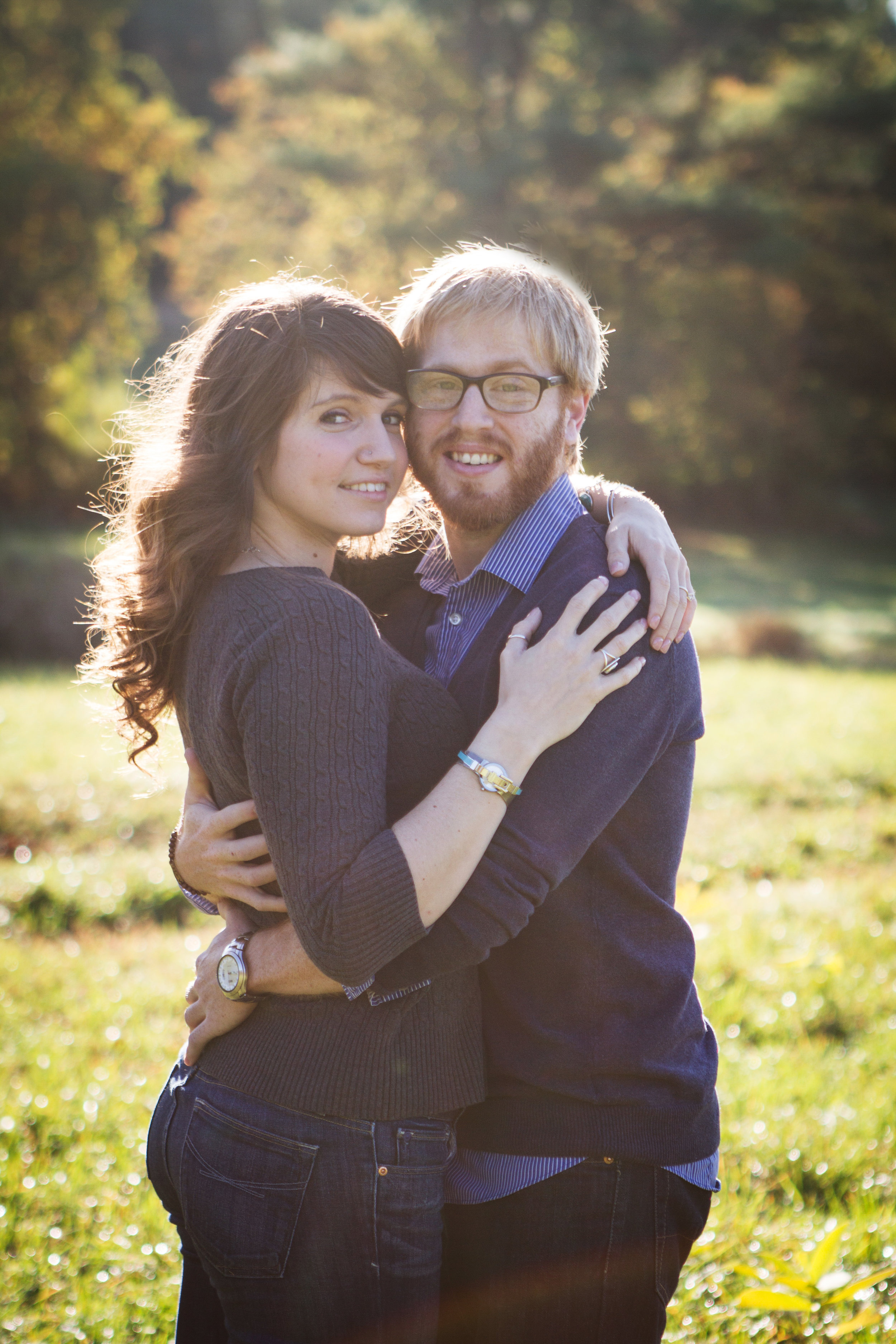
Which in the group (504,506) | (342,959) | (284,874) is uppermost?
(504,506)

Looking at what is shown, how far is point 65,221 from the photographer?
743 inches

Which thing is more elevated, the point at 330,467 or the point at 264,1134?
the point at 330,467

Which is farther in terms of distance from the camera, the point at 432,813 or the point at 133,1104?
the point at 133,1104

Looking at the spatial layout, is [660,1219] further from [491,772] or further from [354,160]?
[354,160]

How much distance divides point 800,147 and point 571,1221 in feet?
108

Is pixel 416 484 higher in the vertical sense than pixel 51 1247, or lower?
higher

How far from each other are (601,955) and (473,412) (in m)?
1.19

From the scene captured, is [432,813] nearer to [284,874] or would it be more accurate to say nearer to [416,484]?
[284,874]

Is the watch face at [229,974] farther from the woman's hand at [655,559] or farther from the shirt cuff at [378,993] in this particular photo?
the woman's hand at [655,559]

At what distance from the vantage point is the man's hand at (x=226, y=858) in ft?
6.62

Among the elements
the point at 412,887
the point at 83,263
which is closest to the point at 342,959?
the point at 412,887

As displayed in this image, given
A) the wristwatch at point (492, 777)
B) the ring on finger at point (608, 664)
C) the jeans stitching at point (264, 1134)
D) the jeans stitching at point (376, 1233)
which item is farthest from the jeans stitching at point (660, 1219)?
the ring on finger at point (608, 664)

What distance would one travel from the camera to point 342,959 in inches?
67.7

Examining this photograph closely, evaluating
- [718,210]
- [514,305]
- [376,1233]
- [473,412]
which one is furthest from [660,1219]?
[718,210]
